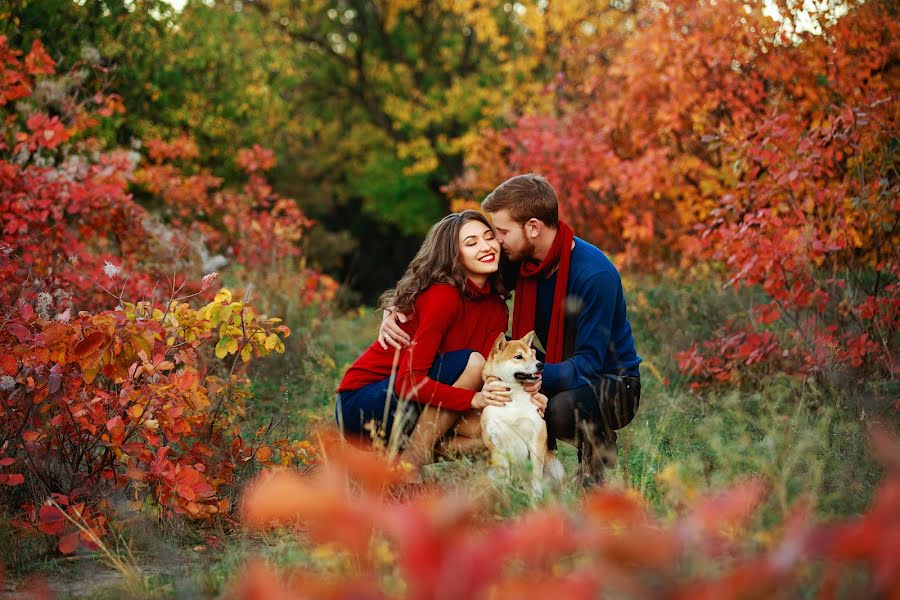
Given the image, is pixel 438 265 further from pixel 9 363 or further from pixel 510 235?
pixel 9 363

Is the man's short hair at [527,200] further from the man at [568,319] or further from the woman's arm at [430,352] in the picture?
the woman's arm at [430,352]

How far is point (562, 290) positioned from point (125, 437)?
213cm

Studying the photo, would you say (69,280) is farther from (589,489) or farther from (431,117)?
(431,117)

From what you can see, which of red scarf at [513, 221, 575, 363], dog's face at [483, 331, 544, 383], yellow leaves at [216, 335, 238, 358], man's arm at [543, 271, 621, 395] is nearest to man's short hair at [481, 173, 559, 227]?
red scarf at [513, 221, 575, 363]

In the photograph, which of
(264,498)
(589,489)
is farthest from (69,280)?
(264,498)

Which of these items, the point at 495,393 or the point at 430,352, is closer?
the point at 495,393

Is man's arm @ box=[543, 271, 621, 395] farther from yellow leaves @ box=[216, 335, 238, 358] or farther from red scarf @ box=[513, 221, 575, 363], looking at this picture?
yellow leaves @ box=[216, 335, 238, 358]

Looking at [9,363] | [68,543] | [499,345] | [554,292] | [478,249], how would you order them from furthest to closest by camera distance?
[554,292] → [478,249] → [499,345] → [9,363] → [68,543]

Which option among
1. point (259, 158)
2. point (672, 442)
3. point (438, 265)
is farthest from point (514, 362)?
point (259, 158)

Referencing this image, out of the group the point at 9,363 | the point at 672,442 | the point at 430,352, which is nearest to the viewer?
the point at 9,363

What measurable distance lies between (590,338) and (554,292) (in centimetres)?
34

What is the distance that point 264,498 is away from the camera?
143cm

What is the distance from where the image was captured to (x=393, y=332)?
416 cm

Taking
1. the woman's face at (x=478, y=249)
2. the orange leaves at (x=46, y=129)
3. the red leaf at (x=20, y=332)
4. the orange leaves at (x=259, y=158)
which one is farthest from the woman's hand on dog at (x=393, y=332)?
the orange leaves at (x=259, y=158)
